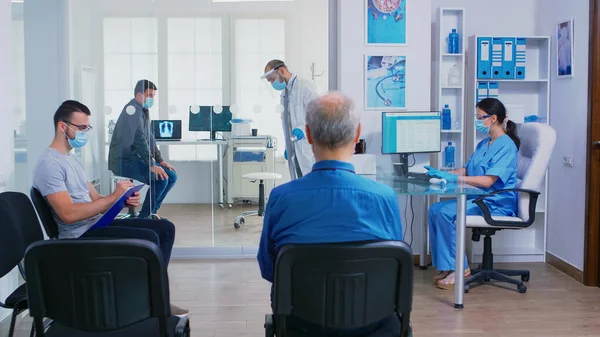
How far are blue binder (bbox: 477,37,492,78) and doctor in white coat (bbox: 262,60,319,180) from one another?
124 centimetres

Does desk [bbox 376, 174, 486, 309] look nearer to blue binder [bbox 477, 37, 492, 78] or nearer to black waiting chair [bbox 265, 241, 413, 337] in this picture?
blue binder [bbox 477, 37, 492, 78]

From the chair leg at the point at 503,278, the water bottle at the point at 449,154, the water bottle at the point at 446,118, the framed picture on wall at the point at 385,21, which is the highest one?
the framed picture on wall at the point at 385,21

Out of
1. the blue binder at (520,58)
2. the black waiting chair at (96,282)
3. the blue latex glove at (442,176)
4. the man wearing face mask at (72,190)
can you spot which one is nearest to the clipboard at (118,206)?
the man wearing face mask at (72,190)

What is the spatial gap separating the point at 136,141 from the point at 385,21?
2.08 m

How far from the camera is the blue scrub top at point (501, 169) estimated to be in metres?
4.34

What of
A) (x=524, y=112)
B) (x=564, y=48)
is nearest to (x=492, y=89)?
(x=524, y=112)

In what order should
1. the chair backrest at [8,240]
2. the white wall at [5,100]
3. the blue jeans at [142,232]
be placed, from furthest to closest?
the white wall at [5,100] < the blue jeans at [142,232] < the chair backrest at [8,240]

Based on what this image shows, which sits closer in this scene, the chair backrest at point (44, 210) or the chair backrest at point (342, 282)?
the chair backrest at point (342, 282)

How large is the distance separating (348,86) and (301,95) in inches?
16.0

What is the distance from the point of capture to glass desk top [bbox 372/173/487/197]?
12.5ft

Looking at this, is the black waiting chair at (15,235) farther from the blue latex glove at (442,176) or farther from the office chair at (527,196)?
the office chair at (527,196)

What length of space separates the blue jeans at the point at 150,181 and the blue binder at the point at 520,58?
8.98 feet

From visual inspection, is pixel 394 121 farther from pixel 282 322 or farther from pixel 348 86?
pixel 282 322

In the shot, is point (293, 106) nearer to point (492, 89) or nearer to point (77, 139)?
point (492, 89)
